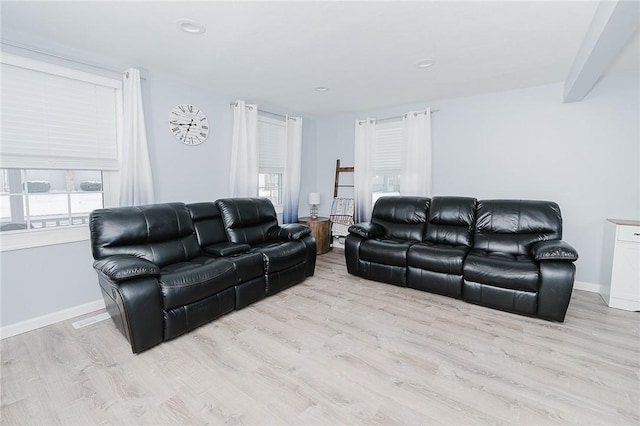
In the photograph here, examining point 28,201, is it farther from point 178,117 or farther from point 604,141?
point 604,141

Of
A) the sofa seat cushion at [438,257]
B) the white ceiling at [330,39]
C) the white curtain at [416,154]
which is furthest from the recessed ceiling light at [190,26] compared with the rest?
the white curtain at [416,154]

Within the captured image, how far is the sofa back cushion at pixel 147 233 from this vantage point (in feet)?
8.31

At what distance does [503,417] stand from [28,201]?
3840 millimetres

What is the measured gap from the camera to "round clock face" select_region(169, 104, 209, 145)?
11.5 feet

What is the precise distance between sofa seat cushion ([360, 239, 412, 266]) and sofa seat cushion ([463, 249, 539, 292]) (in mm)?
683

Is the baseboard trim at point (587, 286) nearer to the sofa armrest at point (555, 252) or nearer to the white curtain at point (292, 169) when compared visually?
the sofa armrest at point (555, 252)

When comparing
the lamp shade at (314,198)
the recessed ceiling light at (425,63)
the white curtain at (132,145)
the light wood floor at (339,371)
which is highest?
the recessed ceiling light at (425,63)

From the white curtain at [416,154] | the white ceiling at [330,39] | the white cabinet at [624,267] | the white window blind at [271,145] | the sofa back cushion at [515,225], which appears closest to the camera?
the white ceiling at [330,39]

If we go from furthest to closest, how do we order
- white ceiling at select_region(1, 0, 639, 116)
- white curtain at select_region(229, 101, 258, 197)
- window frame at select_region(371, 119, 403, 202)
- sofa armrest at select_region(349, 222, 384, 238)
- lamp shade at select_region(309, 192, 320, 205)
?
lamp shade at select_region(309, 192, 320, 205)
window frame at select_region(371, 119, 403, 202)
white curtain at select_region(229, 101, 258, 197)
sofa armrest at select_region(349, 222, 384, 238)
white ceiling at select_region(1, 0, 639, 116)

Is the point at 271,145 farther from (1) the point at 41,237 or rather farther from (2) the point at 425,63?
(1) the point at 41,237

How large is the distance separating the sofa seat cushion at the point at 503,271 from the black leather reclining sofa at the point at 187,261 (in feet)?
5.95

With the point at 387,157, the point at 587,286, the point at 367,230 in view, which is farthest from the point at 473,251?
the point at 387,157

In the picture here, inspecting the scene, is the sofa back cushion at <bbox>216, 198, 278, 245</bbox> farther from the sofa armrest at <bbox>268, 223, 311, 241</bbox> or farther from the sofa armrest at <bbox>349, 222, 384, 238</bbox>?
the sofa armrest at <bbox>349, 222, 384, 238</bbox>

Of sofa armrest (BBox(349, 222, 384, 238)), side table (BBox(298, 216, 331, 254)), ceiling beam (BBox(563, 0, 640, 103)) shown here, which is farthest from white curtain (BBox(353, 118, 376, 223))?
ceiling beam (BBox(563, 0, 640, 103))
